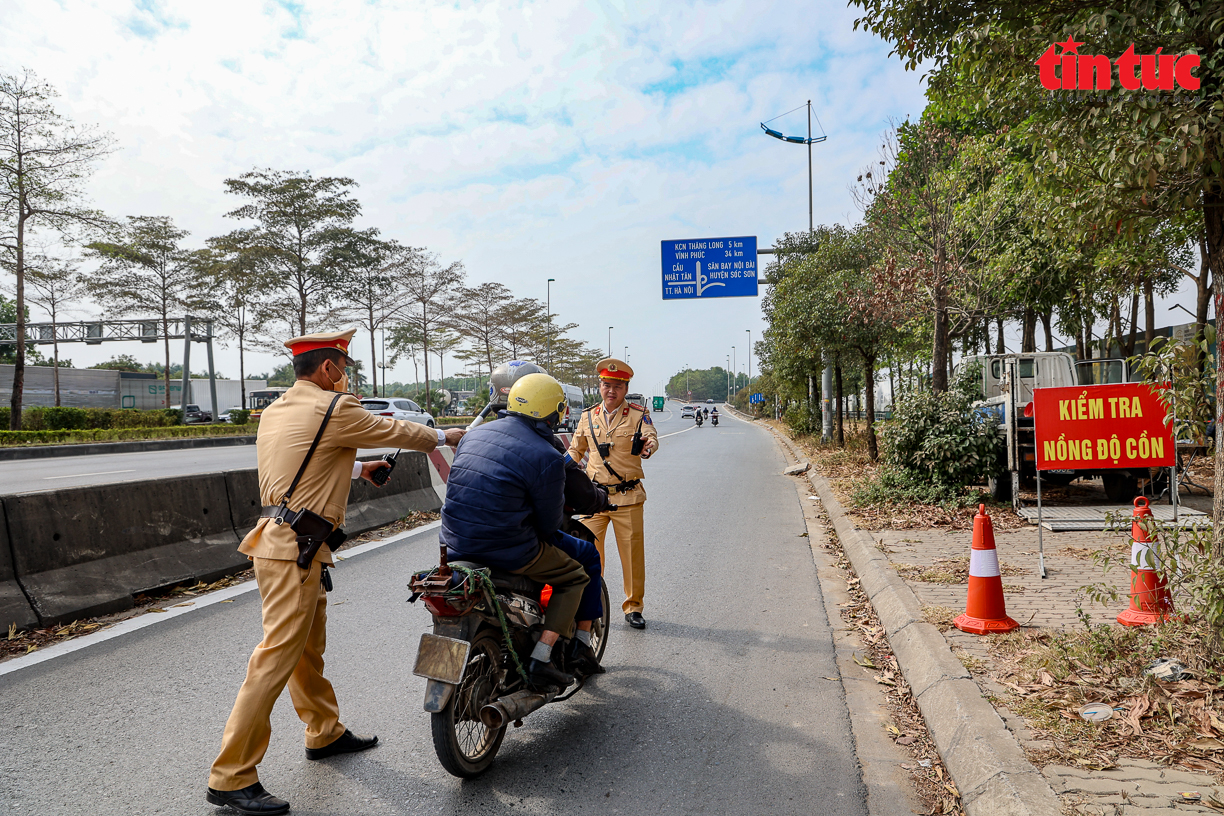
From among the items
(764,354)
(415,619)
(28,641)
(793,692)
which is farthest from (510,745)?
(764,354)

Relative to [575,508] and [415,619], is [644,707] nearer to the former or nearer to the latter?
[575,508]

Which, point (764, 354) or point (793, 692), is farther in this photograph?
point (764, 354)

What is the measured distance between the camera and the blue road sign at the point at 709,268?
849 inches

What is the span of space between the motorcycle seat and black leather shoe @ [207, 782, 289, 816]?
3.63 feet

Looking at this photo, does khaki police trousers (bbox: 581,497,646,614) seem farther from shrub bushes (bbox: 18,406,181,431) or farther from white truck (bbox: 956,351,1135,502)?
shrub bushes (bbox: 18,406,181,431)

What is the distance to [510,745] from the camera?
3.58m

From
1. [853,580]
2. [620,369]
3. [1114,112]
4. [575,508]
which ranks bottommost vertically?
[853,580]

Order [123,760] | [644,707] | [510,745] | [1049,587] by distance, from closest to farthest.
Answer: [123,760], [510,745], [644,707], [1049,587]

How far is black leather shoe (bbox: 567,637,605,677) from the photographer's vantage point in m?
3.82

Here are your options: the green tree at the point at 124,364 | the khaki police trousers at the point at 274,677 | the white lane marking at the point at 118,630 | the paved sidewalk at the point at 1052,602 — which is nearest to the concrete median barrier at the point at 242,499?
the white lane marking at the point at 118,630

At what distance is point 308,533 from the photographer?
3113mm

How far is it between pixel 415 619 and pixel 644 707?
2.05 m

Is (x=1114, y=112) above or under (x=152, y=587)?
above

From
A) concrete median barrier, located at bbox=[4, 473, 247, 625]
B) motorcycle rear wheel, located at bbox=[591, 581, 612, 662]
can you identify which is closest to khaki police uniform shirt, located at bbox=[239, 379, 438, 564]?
motorcycle rear wheel, located at bbox=[591, 581, 612, 662]
